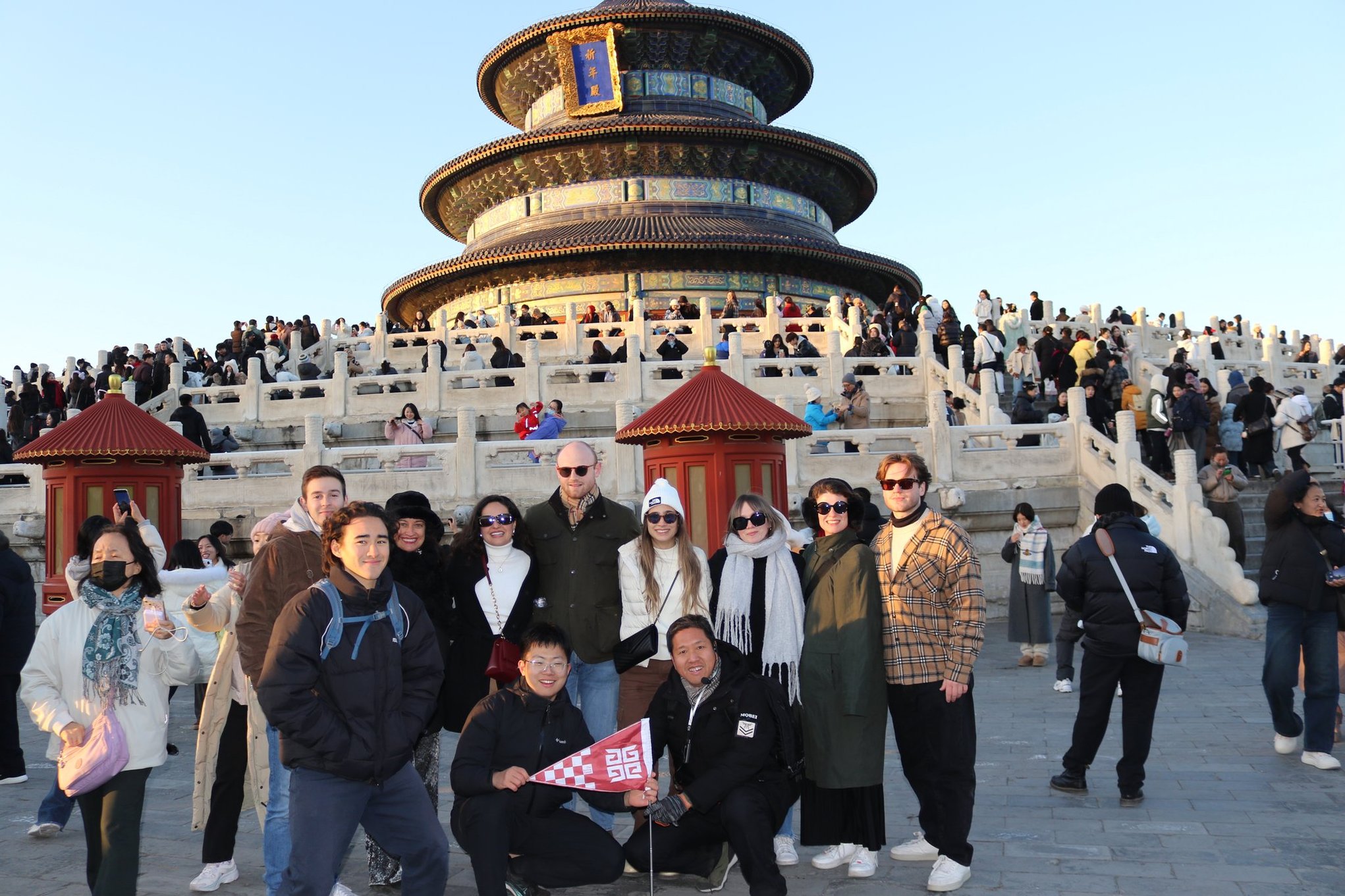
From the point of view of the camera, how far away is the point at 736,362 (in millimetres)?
16812

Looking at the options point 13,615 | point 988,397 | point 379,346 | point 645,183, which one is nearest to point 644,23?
point 645,183

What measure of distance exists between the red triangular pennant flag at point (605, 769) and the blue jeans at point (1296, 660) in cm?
409

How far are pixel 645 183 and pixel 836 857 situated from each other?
27.4 meters

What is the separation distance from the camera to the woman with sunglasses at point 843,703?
5.08 metres

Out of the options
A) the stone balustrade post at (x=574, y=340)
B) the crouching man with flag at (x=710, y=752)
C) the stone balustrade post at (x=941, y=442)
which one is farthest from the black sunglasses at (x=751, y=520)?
the stone balustrade post at (x=574, y=340)

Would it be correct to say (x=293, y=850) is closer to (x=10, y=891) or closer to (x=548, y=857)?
(x=548, y=857)

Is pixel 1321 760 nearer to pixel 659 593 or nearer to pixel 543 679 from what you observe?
pixel 659 593

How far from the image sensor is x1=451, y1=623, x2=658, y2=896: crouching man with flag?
4762mm

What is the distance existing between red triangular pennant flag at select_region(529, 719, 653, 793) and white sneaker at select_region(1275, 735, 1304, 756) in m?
4.28

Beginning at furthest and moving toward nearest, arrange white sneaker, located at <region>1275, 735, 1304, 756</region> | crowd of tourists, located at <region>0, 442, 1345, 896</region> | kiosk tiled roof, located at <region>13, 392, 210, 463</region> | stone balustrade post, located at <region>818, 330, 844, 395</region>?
stone balustrade post, located at <region>818, 330, 844, 395</region> < kiosk tiled roof, located at <region>13, 392, 210, 463</region> < white sneaker, located at <region>1275, 735, 1304, 756</region> < crowd of tourists, located at <region>0, 442, 1345, 896</region>

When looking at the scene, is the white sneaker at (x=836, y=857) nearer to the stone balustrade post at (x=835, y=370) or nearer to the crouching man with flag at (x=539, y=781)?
the crouching man with flag at (x=539, y=781)

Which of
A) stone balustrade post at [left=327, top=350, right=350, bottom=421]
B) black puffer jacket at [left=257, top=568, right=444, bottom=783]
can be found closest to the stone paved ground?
black puffer jacket at [left=257, top=568, right=444, bottom=783]

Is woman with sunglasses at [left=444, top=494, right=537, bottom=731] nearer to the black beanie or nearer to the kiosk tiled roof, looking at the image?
the black beanie

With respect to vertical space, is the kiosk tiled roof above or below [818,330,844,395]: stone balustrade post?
below
